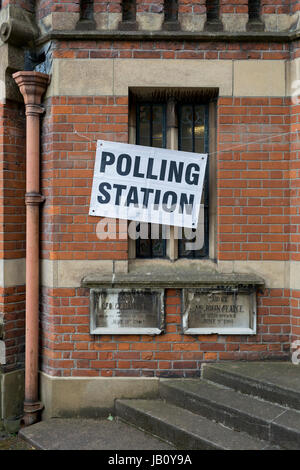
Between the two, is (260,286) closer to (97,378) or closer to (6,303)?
(97,378)

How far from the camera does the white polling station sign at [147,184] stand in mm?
3938

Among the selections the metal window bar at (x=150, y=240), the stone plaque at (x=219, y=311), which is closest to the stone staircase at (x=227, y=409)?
the stone plaque at (x=219, y=311)

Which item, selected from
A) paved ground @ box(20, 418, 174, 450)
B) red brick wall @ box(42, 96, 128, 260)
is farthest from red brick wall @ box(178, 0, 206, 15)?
paved ground @ box(20, 418, 174, 450)

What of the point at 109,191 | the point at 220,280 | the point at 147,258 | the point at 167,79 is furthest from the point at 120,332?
the point at 167,79

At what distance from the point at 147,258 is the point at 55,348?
52.3 inches

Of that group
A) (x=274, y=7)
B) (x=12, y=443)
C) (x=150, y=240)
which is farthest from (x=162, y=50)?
(x=12, y=443)

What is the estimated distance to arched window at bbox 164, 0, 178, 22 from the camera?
3.99 m

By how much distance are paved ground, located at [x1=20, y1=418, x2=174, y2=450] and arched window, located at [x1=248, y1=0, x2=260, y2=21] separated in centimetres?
426

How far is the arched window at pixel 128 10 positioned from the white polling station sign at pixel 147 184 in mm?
1332

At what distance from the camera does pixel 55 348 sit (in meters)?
3.93

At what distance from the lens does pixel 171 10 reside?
157 inches

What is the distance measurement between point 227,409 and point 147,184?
7.43 ft

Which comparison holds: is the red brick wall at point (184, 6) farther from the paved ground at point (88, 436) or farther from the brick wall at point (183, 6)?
the paved ground at point (88, 436)

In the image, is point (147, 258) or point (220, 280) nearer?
point (220, 280)
